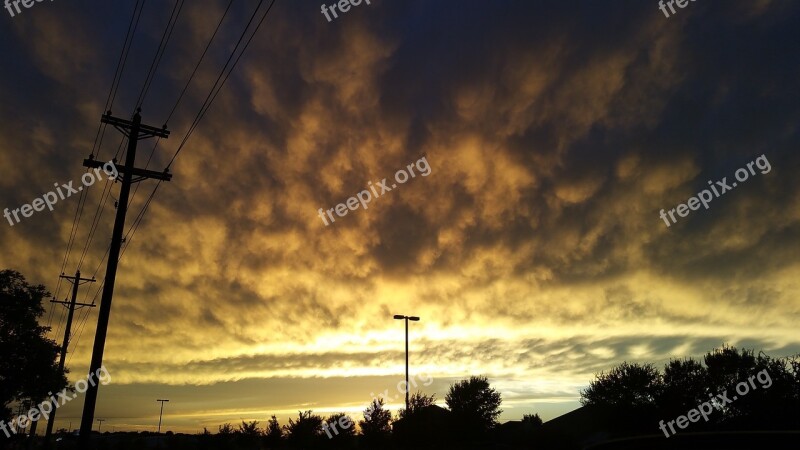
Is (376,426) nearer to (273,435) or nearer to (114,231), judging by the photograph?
(273,435)

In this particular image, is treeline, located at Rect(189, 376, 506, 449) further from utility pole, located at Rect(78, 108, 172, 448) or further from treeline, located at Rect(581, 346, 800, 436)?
utility pole, located at Rect(78, 108, 172, 448)

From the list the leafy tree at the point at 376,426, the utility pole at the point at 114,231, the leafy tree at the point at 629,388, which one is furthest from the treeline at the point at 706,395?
the utility pole at the point at 114,231

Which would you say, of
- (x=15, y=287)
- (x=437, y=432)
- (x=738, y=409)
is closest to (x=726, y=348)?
(x=738, y=409)

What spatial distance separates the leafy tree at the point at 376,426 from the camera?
152 feet

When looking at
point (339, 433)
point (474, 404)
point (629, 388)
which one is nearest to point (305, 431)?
point (339, 433)

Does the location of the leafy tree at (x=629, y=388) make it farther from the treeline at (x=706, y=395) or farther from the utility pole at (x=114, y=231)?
the utility pole at (x=114, y=231)

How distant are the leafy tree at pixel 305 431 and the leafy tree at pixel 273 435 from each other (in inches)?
66.7

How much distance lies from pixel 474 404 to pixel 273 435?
21172 millimetres

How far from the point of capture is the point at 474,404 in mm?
48281

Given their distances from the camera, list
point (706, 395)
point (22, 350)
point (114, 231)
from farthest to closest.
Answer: point (706, 395) → point (22, 350) → point (114, 231)

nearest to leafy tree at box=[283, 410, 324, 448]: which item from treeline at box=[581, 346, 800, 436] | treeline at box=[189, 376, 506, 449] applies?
treeline at box=[189, 376, 506, 449]

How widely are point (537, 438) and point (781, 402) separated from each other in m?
18.8

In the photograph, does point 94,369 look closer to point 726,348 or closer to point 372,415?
point 372,415

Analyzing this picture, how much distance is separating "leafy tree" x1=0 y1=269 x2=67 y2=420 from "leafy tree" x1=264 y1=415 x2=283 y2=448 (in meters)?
22.9
